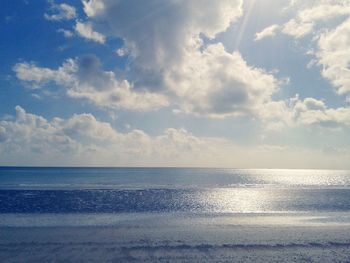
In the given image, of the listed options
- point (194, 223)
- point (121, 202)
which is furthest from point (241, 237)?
point (121, 202)

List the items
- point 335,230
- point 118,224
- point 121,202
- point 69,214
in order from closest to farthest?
point 335,230
point 118,224
point 69,214
point 121,202

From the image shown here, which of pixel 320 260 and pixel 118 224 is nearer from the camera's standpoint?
pixel 320 260

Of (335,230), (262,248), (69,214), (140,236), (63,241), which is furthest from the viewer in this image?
(69,214)

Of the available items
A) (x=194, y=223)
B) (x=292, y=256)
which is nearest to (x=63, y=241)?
(x=194, y=223)

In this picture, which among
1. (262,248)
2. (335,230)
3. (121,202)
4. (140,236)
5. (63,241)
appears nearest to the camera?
(262,248)

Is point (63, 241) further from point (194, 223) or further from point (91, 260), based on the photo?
point (194, 223)

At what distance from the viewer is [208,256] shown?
19609mm

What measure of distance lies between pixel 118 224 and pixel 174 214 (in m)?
8.48

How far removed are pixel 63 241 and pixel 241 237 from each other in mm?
13055

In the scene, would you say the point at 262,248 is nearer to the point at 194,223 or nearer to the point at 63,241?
the point at 194,223

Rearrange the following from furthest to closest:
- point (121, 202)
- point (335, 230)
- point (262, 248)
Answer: point (121, 202)
point (335, 230)
point (262, 248)

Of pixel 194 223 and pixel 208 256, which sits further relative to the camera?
pixel 194 223

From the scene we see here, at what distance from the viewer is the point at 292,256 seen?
64.3ft

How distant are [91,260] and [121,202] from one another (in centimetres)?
2850
